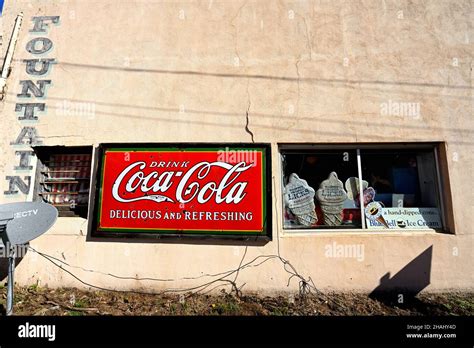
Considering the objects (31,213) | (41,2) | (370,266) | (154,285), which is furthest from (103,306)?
(41,2)

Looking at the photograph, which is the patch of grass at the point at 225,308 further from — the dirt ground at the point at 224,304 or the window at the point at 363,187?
the window at the point at 363,187

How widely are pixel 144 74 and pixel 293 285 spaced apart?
15.3 feet

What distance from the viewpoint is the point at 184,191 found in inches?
190

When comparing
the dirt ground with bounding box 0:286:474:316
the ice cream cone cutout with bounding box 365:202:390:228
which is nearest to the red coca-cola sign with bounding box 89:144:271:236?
the dirt ground with bounding box 0:286:474:316

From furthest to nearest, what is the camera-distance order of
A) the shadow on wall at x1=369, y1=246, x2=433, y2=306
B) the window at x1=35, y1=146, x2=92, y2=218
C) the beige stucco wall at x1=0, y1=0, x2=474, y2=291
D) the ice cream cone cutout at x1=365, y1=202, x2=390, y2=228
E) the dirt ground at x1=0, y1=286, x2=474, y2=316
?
1. the window at x1=35, y1=146, x2=92, y2=218
2. the ice cream cone cutout at x1=365, y1=202, x2=390, y2=228
3. the beige stucco wall at x1=0, y1=0, x2=474, y2=291
4. the shadow on wall at x1=369, y1=246, x2=433, y2=306
5. the dirt ground at x1=0, y1=286, x2=474, y2=316

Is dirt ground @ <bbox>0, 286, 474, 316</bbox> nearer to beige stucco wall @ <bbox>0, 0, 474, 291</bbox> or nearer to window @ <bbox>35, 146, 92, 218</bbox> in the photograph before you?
beige stucco wall @ <bbox>0, 0, 474, 291</bbox>

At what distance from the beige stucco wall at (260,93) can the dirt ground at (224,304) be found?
0.21m

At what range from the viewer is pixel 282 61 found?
5.21 metres

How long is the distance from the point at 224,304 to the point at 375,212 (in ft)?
10.0

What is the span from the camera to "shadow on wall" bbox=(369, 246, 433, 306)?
458cm

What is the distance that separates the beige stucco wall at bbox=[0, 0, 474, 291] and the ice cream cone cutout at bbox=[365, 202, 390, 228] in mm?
287
